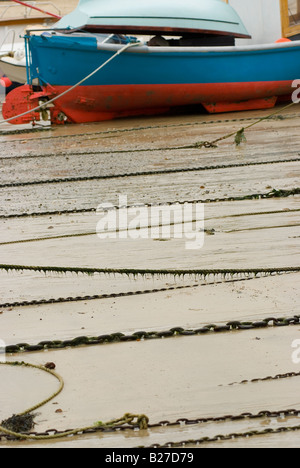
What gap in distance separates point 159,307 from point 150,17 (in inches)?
240

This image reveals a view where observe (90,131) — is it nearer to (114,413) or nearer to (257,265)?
(257,265)

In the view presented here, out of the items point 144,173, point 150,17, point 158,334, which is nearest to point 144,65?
point 150,17

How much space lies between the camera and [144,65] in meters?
7.68

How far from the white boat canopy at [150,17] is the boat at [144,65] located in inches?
0.4

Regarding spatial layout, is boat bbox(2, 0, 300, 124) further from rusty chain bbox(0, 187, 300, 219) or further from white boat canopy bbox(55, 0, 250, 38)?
rusty chain bbox(0, 187, 300, 219)

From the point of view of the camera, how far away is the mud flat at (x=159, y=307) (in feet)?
5.38

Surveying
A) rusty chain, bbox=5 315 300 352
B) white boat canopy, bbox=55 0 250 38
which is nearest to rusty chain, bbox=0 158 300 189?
rusty chain, bbox=5 315 300 352

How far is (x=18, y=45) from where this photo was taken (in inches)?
583

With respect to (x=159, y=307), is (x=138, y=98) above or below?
above

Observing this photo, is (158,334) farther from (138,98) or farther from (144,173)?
(138,98)

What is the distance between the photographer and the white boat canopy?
7.70 metres

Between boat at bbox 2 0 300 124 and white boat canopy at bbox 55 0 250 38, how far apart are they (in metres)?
0.01

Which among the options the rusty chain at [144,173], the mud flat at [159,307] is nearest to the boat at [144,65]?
the rusty chain at [144,173]

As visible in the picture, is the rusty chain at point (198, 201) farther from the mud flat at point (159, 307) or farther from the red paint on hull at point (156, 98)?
the red paint on hull at point (156, 98)
